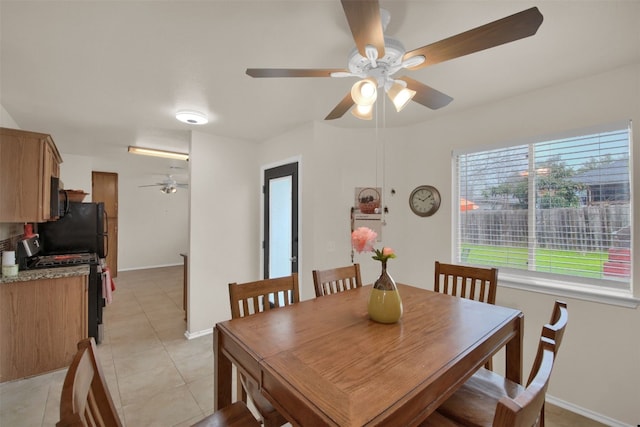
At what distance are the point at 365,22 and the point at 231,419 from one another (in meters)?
1.65

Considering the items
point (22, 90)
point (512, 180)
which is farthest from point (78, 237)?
point (512, 180)

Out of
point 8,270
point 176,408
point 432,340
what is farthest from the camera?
point 8,270

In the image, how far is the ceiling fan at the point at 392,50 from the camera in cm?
96

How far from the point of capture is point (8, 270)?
7.82ft

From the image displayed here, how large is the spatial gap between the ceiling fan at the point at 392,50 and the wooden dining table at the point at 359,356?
1.16 metres

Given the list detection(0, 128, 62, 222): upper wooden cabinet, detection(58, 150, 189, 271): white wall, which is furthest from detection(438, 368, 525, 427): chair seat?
detection(58, 150, 189, 271): white wall

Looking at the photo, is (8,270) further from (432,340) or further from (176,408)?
(432,340)

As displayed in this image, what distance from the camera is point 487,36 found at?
1.06 metres

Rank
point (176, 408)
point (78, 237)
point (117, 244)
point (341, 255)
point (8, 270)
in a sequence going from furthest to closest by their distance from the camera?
1. point (117, 244)
2. point (78, 237)
3. point (341, 255)
4. point (8, 270)
5. point (176, 408)

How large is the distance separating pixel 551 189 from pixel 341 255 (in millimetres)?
1921

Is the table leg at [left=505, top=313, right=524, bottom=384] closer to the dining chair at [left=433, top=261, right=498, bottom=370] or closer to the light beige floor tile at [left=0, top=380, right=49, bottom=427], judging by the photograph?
the dining chair at [left=433, top=261, right=498, bottom=370]

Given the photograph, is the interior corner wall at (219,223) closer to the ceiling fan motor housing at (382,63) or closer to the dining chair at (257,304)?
the dining chair at (257,304)

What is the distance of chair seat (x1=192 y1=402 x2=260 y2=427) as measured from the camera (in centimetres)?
112

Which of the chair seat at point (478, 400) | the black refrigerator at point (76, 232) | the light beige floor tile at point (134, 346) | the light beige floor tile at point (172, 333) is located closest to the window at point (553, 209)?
the chair seat at point (478, 400)
